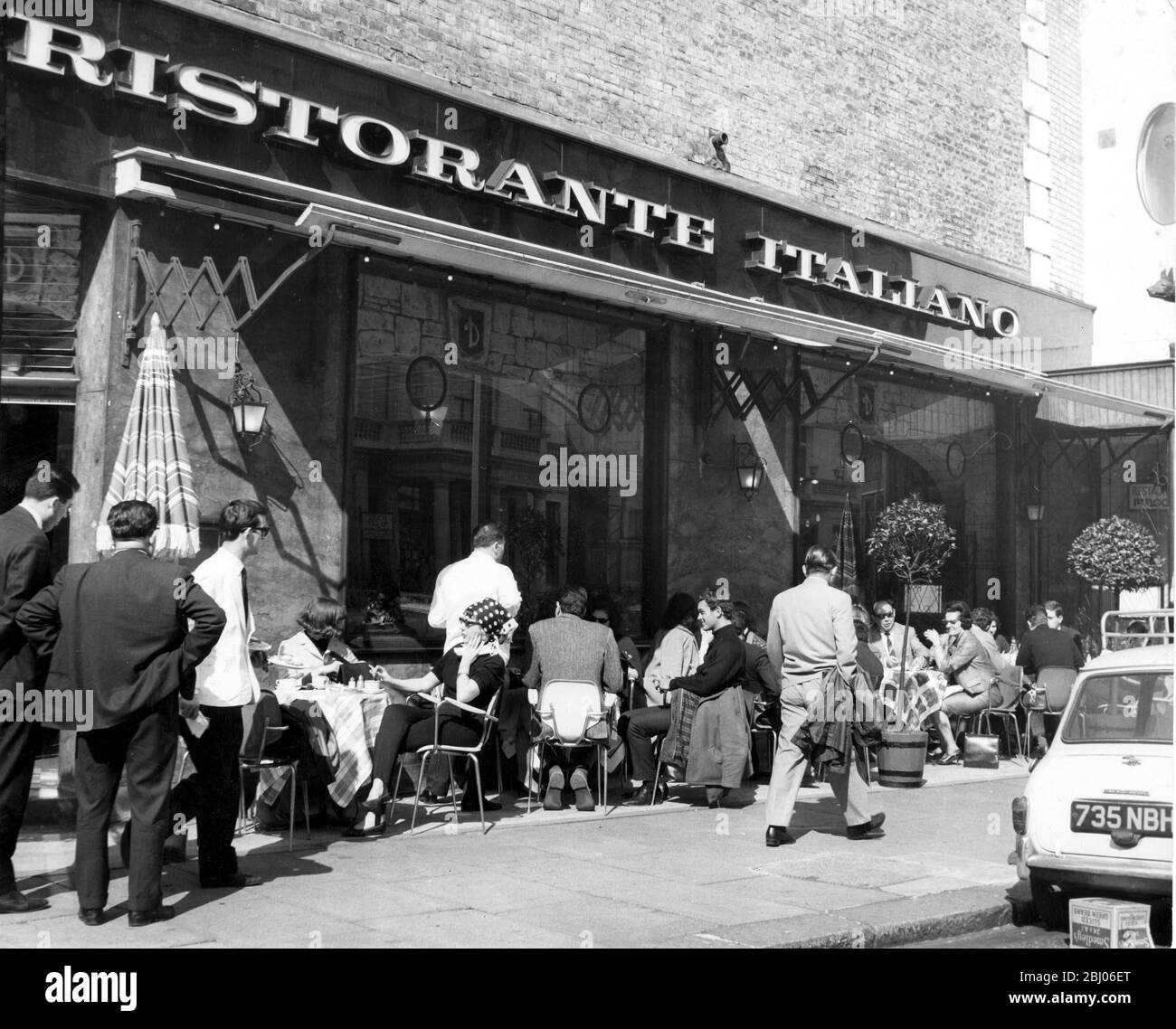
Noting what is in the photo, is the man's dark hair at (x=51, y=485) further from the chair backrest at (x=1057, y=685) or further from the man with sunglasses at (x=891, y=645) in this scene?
the chair backrest at (x=1057, y=685)

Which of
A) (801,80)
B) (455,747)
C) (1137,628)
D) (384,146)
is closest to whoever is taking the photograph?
(455,747)

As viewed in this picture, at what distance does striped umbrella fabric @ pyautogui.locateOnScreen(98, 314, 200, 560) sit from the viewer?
29.1ft

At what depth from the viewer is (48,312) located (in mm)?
9656

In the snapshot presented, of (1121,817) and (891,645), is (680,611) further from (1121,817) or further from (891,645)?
(1121,817)

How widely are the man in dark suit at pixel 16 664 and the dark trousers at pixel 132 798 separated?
1.43 feet

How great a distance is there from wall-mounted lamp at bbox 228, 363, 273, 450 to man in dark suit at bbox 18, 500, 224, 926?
3.90m

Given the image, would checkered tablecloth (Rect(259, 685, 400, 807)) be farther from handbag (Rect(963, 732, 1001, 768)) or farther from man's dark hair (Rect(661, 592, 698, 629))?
handbag (Rect(963, 732, 1001, 768))

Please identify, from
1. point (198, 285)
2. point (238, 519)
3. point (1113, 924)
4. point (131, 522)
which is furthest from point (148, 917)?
point (198, 285)

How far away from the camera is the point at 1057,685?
42.9ft

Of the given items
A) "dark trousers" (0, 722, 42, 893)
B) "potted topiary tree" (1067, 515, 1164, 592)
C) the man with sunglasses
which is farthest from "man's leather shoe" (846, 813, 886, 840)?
"potted topiary tree" (1067, 515, 1164, 592)

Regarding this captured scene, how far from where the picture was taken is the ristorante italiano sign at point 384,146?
9281 mm

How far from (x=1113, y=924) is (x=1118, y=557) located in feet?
38.9

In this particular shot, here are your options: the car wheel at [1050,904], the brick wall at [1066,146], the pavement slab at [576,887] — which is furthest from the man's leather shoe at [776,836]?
the brick wall at [1066,146]
